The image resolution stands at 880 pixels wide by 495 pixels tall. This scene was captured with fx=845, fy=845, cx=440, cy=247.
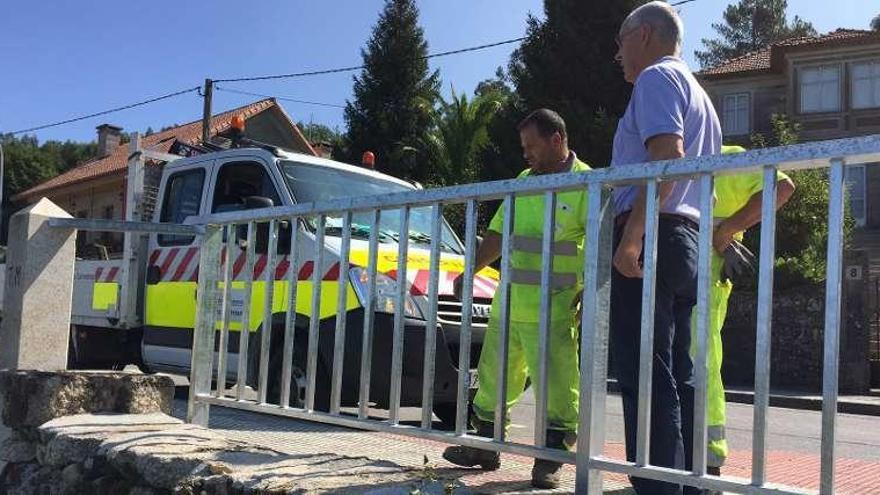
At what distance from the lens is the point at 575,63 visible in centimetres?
2273

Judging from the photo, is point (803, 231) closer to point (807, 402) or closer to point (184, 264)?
point (807, 402)

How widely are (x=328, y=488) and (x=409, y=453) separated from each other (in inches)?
59.9

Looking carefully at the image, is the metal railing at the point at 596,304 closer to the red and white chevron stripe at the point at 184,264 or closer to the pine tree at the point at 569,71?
the red and white chevron stripe at the point at 184,264

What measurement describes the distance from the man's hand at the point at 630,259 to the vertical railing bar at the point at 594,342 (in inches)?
3.5

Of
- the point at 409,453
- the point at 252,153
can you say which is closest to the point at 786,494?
the point at 409,453

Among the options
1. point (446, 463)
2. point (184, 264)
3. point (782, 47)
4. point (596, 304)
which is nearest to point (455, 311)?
point (446, 463)

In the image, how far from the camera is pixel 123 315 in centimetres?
766

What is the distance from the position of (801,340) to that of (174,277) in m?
12.3

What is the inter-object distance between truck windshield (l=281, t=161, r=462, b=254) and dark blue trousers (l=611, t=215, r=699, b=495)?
319 cm

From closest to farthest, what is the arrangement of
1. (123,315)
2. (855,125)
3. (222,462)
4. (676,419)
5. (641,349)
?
(641,349) < (676,419) < (222,462) < (123,315) < (855,125)

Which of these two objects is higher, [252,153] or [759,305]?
[252,153]

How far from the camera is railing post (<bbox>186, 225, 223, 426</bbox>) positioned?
4.24 meters

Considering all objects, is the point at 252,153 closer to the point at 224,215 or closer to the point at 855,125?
the point at 224,215

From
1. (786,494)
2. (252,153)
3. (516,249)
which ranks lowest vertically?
(786,494)
